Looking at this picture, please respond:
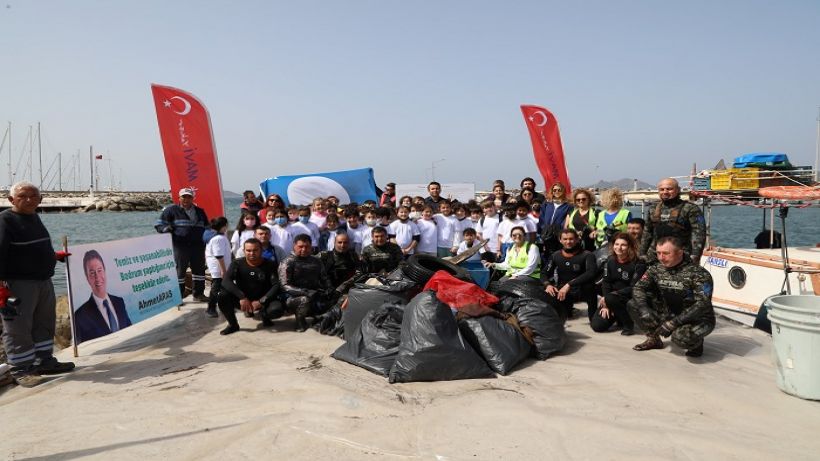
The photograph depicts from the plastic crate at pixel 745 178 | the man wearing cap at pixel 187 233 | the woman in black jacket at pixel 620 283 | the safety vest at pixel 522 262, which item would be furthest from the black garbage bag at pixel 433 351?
the plastic crate at pixel 745 178

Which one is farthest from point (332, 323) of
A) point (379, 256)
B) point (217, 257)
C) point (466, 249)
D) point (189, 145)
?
point (189, 145)

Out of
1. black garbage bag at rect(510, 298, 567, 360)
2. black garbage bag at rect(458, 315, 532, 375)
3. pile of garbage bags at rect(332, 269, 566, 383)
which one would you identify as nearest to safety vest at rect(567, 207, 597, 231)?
pile of garbage bags at rect(332, 269, 566, 383)

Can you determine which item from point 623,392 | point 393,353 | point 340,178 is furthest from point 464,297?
point 340,178

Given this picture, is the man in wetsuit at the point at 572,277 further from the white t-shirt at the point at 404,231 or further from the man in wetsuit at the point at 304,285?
the man in wetsuit at the point at 304,285

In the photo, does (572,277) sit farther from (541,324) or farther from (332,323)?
(332,323)

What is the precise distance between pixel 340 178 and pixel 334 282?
5.22m

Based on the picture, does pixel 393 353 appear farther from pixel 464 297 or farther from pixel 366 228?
pixel 366 228

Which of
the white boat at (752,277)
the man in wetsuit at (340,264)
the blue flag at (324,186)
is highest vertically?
the blue flag at (324,186)

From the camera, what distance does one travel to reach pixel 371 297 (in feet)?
17.1

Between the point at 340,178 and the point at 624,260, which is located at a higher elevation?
the point at 340,178

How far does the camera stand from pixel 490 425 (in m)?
3.31

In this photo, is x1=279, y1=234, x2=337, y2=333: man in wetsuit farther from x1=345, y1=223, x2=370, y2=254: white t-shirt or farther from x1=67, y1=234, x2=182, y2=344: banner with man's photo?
x1=67, y1=234, x2=182, y2=344: banner with man's photo

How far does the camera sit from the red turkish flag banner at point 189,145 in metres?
8.87

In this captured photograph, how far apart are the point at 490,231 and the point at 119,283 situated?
16.6 feet
